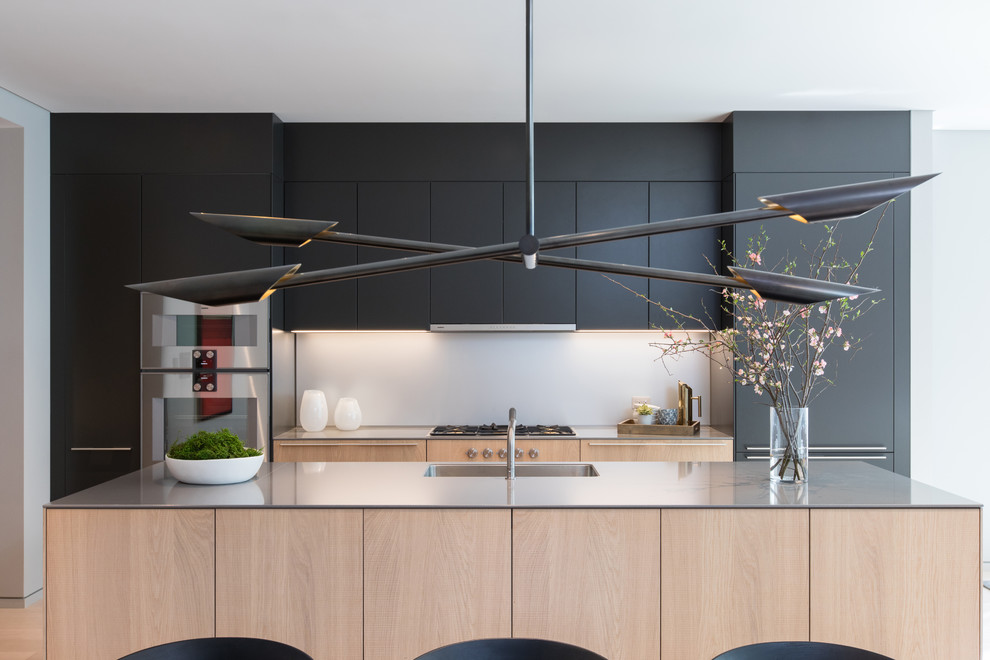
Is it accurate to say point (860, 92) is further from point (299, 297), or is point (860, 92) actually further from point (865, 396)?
point (299, 297)

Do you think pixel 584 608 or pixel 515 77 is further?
pixel 515 77

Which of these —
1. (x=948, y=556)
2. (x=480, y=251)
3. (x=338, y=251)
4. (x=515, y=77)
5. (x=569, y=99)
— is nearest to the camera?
(x=480, y=251)

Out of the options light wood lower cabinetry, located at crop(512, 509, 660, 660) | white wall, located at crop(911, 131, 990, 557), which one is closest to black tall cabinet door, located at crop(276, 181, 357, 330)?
light wood lower cabinetry, located at crop(512, 509, 660, 660)

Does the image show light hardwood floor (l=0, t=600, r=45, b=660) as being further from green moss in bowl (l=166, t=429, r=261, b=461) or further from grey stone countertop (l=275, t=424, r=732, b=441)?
grey stone countertop (l=275, t=424, r=732, b=441)

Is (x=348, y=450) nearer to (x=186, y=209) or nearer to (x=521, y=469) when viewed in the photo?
(x=521, y=469)

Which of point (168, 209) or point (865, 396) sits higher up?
point (168, 209)

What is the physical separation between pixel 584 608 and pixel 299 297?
9.19 feet

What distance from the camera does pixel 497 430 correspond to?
445 cm

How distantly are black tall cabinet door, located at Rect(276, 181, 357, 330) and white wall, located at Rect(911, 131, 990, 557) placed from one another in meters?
3.64

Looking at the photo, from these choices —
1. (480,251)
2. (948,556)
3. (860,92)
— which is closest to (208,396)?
(480,251)

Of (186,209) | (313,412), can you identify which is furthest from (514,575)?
(186,209)

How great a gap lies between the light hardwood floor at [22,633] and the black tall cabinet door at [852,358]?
3721 mm

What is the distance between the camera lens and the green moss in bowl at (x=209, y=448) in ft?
8.73

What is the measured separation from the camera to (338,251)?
4422 millimetres
